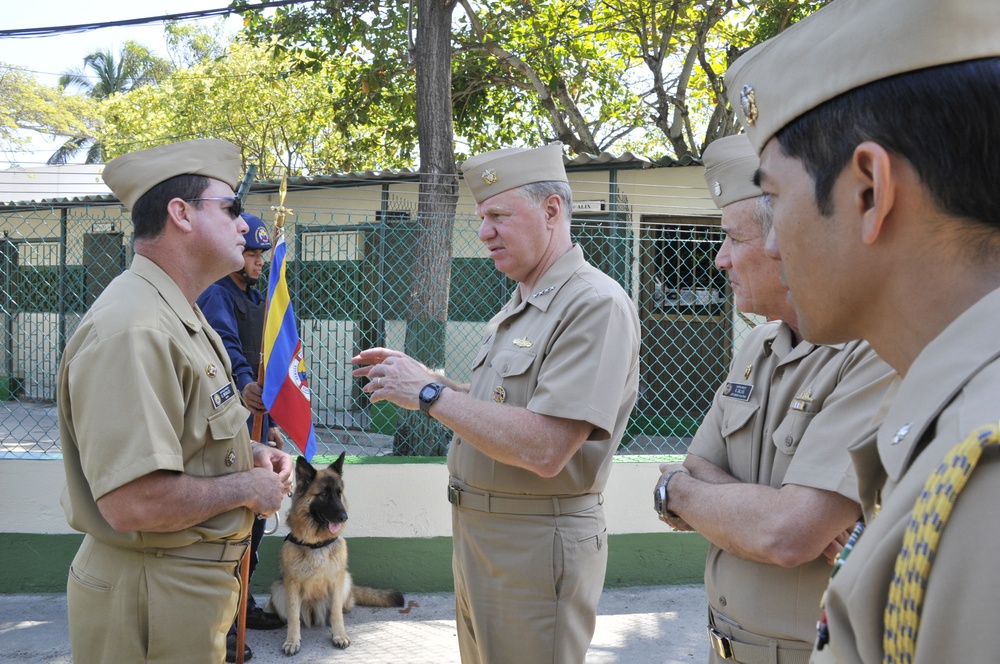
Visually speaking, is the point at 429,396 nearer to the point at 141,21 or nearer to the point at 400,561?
the point at 400,561

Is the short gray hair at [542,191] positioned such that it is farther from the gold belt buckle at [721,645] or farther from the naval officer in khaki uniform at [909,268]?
the naval officer in khaki uniform at [909,268]

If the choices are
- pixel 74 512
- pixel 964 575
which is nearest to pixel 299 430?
pixel 74 512

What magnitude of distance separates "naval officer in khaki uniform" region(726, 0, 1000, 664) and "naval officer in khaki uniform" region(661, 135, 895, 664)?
2.94 ft

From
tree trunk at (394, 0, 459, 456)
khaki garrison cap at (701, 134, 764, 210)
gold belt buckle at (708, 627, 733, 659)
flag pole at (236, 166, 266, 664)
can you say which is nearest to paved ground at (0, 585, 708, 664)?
tree trunk at (394, 0, 459, 456)

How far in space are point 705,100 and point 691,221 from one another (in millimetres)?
9664

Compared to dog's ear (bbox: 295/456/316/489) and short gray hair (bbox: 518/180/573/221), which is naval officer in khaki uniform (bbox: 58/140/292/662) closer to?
short gray hair (bbox: 518/180/573/221)

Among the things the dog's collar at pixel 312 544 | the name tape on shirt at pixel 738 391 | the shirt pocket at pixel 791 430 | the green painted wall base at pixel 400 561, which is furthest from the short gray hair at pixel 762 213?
the green painted wall base at pixel 400 561

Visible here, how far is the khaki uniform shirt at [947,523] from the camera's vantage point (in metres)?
0.68

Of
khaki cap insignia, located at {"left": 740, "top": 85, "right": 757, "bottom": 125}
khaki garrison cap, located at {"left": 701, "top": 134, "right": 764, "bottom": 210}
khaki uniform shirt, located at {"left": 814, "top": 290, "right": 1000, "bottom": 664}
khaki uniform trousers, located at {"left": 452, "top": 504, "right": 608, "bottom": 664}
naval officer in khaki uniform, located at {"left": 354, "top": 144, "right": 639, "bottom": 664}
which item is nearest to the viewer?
khaki uniform shirt, located at {"left": 814, "top": 290, "right": 1000, "bottom": 664}

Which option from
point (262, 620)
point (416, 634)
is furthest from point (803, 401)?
point (262, 620)

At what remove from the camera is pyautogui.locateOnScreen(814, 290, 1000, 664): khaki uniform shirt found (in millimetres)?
676

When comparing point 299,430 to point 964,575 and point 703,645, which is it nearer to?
point 703,645

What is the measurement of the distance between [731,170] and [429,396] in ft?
3.96

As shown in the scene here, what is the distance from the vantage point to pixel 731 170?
8.34 feet
